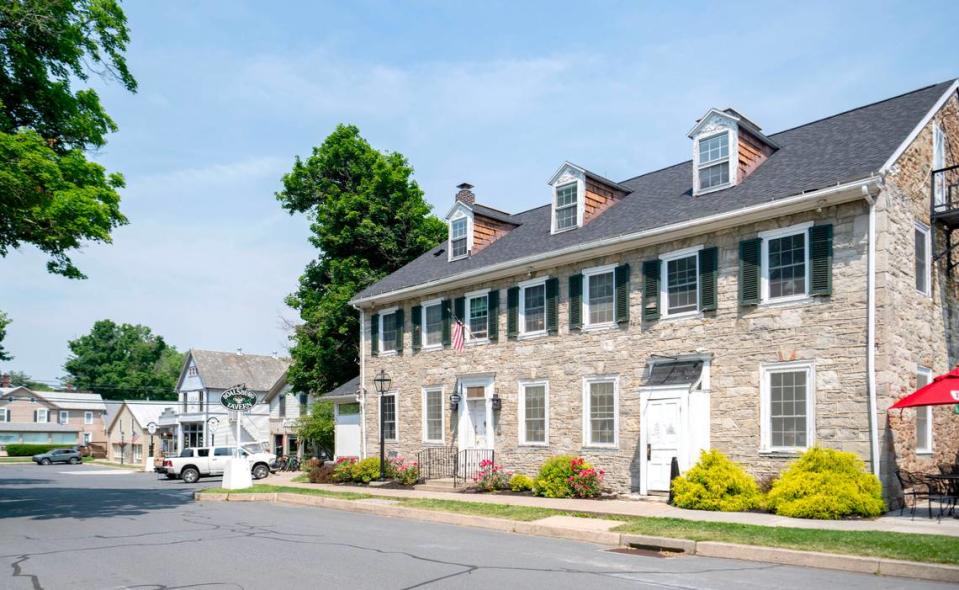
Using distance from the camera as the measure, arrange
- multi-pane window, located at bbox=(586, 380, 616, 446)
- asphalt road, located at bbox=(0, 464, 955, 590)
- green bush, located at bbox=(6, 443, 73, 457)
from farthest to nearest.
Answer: green bush, located at bbox=(6, 443, 73, 457) < multi-pane window, located at bbox=(586, 380, 616, 446) < asphalt road, located at bbox=(0, 464, 955, 590)

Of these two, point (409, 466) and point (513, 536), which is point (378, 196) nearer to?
point (409, 466)

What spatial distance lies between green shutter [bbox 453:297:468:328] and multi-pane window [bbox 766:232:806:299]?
9.86 m

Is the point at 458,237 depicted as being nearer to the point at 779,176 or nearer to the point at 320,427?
the point at 779,176

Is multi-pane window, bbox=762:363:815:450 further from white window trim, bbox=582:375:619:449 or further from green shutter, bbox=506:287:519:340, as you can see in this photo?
green shutter, bbox=506:287:519:340

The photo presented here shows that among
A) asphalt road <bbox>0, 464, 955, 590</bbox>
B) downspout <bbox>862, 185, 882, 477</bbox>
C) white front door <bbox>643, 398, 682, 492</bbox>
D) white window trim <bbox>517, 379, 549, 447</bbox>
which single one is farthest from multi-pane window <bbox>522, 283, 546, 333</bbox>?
downspout <bbox>862, 185, 882, 477</bbox>

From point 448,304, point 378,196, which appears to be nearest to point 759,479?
point 448,304

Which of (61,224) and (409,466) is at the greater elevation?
(61,224)

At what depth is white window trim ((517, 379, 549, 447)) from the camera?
66.0 ft

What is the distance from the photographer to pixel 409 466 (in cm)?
2427

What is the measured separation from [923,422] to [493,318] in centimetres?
1100

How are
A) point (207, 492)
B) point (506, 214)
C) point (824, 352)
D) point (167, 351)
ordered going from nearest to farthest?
point (824, 352)
point (207, 492)
point (506, 214)
point (167, 351)

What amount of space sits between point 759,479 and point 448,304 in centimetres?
1129

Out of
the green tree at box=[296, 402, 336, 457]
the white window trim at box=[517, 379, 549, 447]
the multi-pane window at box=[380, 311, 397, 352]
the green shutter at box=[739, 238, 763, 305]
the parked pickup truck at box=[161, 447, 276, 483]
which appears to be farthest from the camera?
the green tree at box=[296, 402, 336, 457]

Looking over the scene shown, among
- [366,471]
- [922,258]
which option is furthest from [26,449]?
[922,258]
